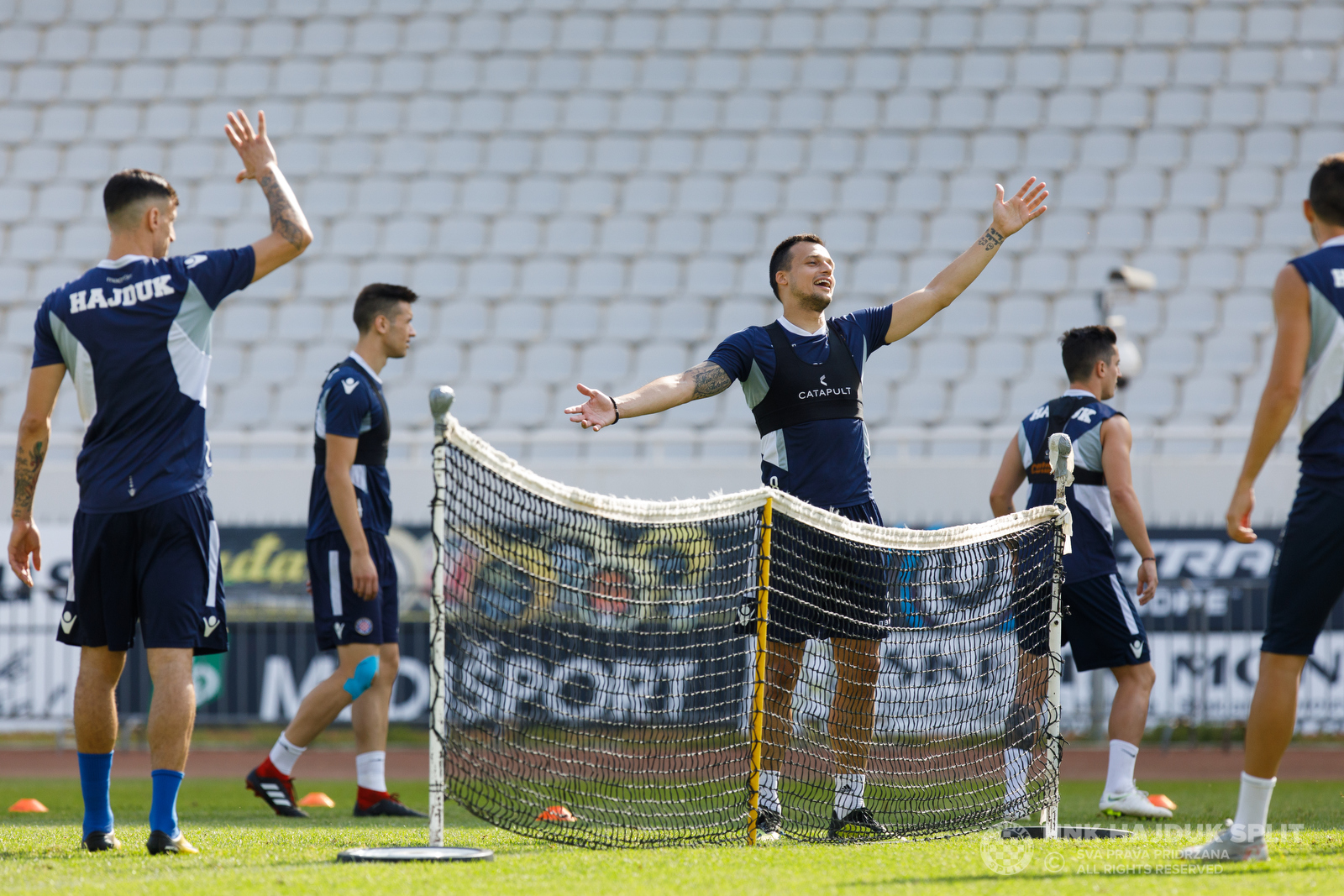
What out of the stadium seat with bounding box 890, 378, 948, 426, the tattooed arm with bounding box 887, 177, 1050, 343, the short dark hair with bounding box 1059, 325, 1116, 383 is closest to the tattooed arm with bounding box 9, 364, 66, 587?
the tattooed arm with bounding box 887, 177, 1050, 343

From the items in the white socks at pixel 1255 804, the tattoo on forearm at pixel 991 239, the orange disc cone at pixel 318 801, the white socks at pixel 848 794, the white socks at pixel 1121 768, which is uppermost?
the tattoo on forearm at pixel 991 239

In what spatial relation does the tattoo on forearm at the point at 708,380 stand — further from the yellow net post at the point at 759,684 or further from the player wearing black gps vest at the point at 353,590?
the player wearing black gps vest at the point at 353,590

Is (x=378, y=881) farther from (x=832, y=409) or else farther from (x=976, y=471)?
(x=976, y=471)

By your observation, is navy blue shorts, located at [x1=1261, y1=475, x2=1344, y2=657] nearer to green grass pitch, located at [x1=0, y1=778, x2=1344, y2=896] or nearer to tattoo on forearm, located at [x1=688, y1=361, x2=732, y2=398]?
green grass pitch, located at [x1=0, y1=778, x2=1344, y2=896]

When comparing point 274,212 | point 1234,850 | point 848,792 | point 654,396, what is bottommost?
point 848,792

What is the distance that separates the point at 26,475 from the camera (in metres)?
3.87

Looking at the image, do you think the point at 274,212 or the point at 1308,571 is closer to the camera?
the point at 1308,571

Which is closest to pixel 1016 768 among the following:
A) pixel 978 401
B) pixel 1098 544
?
pixel 1098 544

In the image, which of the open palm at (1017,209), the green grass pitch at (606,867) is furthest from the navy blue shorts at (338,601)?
the open palm at (1017,209)

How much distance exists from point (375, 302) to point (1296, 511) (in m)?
3.74

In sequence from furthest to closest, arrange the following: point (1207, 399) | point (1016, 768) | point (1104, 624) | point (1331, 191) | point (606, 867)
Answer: point (1207, 399)
point (1104, 624)
point (1016, 768)
point (1331, 191)
point (606, 867)

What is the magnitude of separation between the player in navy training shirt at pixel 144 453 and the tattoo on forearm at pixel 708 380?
128 centimetres

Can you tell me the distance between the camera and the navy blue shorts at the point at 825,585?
409 cm

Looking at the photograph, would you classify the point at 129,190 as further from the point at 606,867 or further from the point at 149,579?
the point at 606,867
